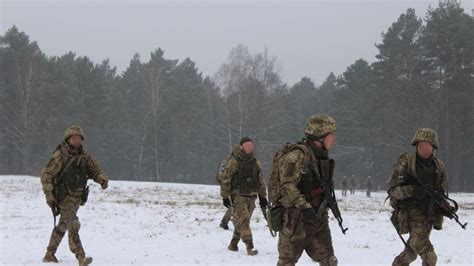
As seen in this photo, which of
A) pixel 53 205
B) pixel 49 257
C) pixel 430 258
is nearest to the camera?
pixel 430 258

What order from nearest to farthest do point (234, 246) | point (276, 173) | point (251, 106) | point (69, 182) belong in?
point (276, 173) → point (69, 182) → point (234, 246) → point (251, 106)

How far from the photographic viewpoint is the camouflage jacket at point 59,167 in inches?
347

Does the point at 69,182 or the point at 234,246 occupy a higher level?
the point at 69,182

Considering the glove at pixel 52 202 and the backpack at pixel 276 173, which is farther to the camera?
the glove at pixel 52 202

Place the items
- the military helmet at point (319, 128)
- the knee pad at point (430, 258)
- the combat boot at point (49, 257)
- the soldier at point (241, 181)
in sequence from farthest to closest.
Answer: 1. the soldier at point (241, 181)
2. the combat boot at point (49, 257)
3. the knee pad at point (430, 258)
4. the military helmet at point (319, 128)

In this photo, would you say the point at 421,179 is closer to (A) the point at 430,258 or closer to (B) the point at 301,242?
(A) the point at 430,258

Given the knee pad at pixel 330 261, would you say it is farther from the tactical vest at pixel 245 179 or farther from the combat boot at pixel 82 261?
the tactical vest at pixel 245 179

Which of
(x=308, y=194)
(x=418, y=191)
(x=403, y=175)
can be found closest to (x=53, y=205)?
(x=308, y=194)

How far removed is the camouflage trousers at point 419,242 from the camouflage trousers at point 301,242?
1747 millimetres

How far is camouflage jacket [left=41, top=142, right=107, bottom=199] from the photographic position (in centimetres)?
880

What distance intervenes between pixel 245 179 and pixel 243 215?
0.71 meters

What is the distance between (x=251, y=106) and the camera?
53.3 metres

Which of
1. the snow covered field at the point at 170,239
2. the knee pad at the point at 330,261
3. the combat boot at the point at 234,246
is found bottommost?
the snow covered field at the point at 170,239

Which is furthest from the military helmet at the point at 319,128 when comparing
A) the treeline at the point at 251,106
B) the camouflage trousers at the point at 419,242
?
the treeline at the point at 251,106
